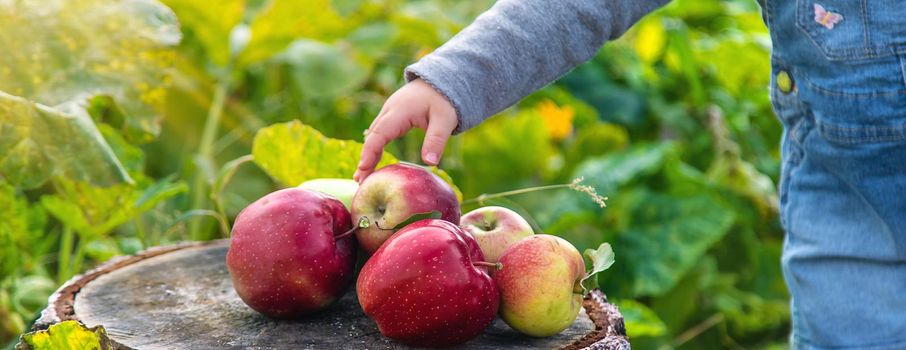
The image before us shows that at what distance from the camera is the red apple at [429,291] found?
118 centimetres

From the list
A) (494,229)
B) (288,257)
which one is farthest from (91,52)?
(494,229)

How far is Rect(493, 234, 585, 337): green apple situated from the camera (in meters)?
1.22

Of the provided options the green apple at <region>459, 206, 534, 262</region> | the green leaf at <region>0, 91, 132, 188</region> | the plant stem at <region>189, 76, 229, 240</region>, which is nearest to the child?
the green apple at <region>459, 206, 534, 262</region>

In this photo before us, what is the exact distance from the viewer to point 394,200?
1.32m

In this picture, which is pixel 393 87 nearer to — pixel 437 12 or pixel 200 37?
pixel 437 12

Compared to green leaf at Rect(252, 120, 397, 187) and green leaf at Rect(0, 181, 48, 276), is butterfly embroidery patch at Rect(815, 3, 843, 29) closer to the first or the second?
green leaf at Rect(252, 120, 397, 187)

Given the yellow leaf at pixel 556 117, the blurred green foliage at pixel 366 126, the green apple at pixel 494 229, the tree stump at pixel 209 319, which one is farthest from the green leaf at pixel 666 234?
the green apple at pixel 494 229

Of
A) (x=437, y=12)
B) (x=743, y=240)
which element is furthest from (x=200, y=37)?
(x=743, y=240)

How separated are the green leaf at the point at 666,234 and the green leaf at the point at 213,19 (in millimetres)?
1086

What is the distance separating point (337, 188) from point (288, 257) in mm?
215

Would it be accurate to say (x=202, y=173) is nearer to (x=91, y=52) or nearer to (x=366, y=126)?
(x=366, y=126)

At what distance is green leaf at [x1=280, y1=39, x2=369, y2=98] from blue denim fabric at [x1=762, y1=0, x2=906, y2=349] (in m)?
1.25

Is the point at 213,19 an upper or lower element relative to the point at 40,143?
lower

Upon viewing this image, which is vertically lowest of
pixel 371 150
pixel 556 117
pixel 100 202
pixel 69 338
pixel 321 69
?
pixel 556 117
